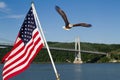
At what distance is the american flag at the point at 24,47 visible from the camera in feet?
25.4

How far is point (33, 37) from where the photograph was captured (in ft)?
25.6

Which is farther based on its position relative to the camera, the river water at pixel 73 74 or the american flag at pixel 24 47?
the river water at pixel 73 74

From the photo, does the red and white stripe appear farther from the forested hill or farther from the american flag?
the forested hill

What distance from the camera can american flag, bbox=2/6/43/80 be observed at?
7730 mm

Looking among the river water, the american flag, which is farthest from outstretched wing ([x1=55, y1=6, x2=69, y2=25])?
the river water

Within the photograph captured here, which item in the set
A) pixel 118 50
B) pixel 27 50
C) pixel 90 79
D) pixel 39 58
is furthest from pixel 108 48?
pixel 27 50

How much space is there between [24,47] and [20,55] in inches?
7.4

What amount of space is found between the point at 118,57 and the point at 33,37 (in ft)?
354

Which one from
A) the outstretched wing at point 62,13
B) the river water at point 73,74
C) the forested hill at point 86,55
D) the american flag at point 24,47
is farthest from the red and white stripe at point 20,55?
the forested hill at point 86,55

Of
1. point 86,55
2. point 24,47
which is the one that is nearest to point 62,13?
point 24,47

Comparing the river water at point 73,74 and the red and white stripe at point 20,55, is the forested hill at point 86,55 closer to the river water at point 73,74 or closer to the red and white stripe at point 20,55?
the river water at point 73,74

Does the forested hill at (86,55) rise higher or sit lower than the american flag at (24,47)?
higher

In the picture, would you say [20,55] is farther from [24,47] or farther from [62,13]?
[62,13]

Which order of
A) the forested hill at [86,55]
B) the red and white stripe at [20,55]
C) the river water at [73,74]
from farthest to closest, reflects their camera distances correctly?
the forested hill at [86,55] < the river water at [73,74] < the red and white stripe at [20,55]
